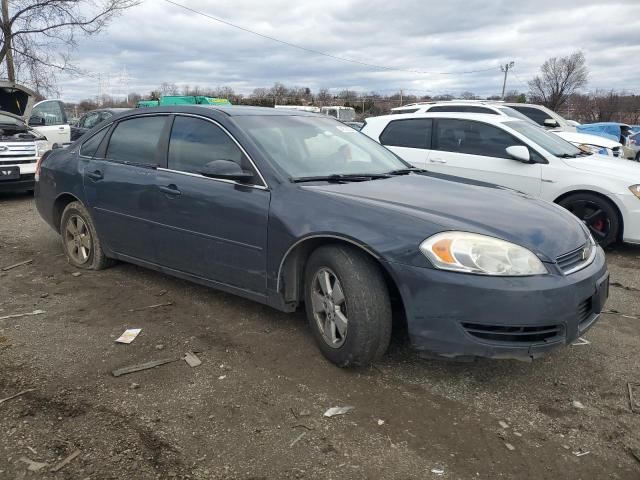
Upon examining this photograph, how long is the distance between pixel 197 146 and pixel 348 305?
6.08ft

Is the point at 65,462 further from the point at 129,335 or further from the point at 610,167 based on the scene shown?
the point at 610,167

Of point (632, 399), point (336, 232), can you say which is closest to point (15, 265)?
point (336, 232)

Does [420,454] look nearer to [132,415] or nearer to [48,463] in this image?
[132,415]

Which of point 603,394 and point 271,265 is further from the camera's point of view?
point 271,265

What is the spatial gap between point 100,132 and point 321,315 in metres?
3.02

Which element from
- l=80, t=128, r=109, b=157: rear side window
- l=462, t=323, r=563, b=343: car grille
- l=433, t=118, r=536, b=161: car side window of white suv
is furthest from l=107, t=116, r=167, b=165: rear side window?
l=433, t=118, r=536, b=161: car side window of white suv

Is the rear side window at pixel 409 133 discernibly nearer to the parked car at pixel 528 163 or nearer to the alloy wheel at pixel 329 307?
the parked car at pixel 528 163

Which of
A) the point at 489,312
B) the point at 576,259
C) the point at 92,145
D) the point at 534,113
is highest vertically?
the point at 534,113

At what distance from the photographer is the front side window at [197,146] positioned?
3830 millimetres

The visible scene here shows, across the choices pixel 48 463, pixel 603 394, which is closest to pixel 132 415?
pixel 48 463

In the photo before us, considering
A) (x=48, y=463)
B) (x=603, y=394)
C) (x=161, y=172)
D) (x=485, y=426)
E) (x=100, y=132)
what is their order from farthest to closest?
(x=100, y=132)
(x=161, y=172)
(x=603, y=394)
(x=485, y=426)
(x=48, y=463)

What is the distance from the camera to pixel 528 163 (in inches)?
256

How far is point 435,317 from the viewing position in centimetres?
284

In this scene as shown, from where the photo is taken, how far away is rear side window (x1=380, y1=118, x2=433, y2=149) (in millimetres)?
7348
